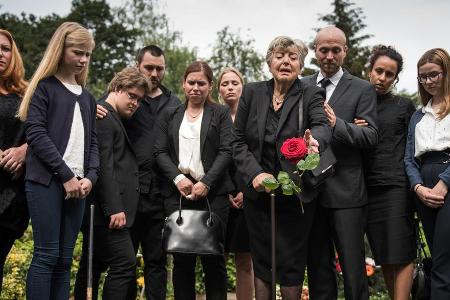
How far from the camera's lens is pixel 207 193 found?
488 centimetres

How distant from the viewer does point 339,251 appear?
448cm

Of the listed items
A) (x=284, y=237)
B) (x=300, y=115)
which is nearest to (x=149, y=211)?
(x=284, y=237)

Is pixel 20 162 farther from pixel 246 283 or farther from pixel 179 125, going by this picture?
pixel 246 283

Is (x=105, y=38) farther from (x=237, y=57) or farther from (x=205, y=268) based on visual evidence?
(x=205, y=268)

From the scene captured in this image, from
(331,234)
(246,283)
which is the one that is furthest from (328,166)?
(246,283)

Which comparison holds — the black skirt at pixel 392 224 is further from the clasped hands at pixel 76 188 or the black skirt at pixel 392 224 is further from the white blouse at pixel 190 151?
the clasped hands at pixel 76 188

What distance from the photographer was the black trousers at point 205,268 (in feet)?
16.0

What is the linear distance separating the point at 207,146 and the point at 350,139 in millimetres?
1212

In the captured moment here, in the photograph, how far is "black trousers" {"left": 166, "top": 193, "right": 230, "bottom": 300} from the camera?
4871mm

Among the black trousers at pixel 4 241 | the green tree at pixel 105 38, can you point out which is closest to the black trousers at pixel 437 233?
the black trousers at pixel 4 241

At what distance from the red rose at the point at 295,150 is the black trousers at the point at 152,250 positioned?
1.78 metres

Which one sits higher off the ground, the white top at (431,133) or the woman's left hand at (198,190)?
the white top at (431,133)

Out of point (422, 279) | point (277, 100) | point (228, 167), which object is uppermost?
point (277, 100)

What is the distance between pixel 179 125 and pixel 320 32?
137cm
